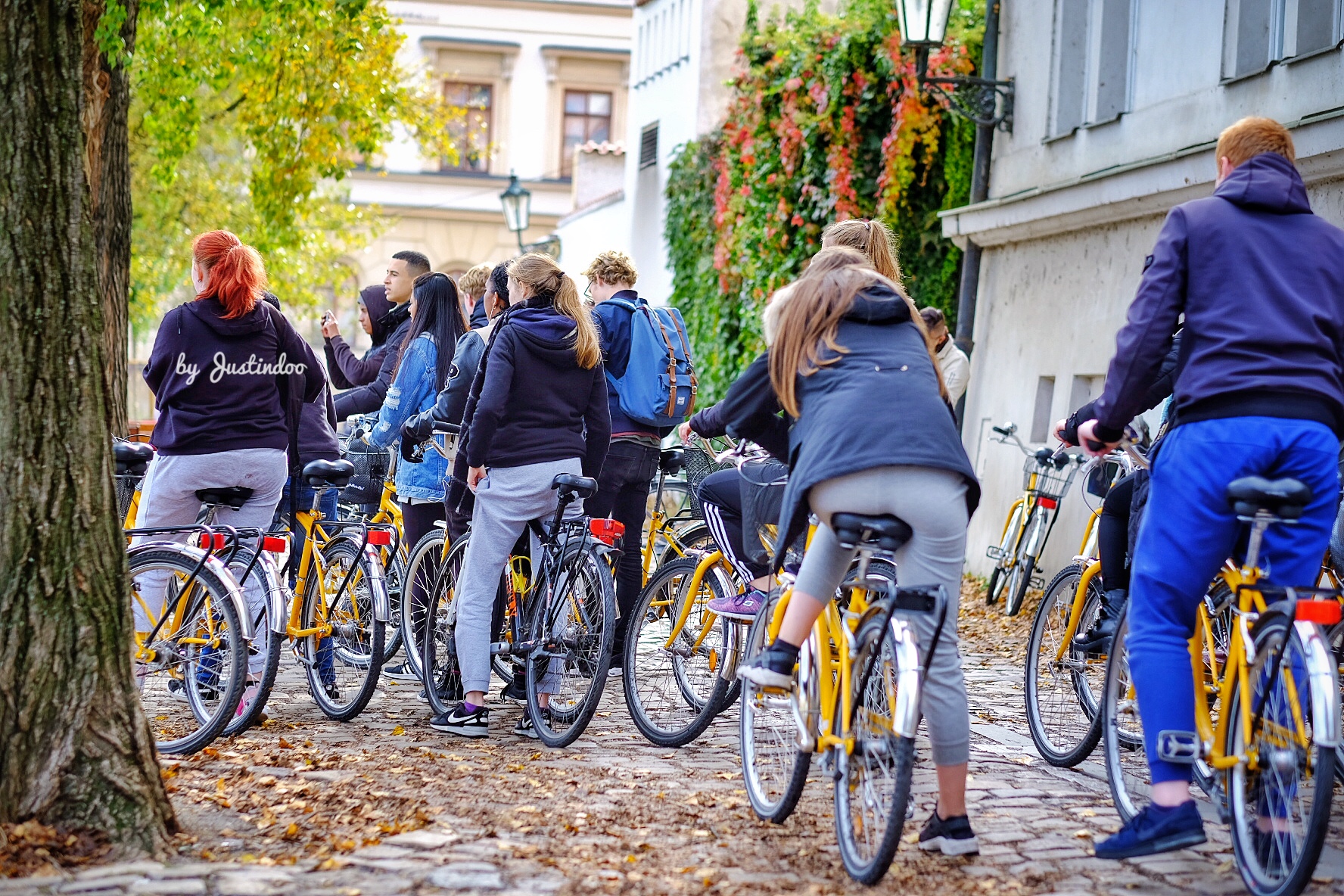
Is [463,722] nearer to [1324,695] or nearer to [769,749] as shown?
[769,749]

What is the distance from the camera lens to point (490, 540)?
6.62 meters

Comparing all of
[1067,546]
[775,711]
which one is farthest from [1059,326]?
[775,711]

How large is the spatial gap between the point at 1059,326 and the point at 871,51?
3.25 m

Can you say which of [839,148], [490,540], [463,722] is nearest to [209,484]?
[490,540]

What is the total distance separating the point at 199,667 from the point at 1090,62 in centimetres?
816

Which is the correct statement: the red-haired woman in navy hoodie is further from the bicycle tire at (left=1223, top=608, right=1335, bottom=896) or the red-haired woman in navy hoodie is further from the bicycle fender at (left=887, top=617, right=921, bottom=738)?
the bicycle tire at (left=1223, top=608, right=1335, bottom=896)

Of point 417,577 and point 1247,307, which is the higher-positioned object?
point 1247,307

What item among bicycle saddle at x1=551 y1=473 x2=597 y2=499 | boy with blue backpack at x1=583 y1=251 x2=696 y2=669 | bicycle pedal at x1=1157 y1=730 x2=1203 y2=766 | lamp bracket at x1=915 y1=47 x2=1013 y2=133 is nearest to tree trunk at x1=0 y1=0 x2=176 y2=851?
bicycle saddle at x1=551 y1=473 x2=597 y2=499

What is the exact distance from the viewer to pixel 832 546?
15.5 ft

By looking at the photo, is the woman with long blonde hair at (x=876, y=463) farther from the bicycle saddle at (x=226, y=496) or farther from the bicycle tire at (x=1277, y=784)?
the bicycle saddle at (x=226, y=496)

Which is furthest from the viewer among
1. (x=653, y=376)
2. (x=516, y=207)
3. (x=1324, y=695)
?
(x=516, y=207)

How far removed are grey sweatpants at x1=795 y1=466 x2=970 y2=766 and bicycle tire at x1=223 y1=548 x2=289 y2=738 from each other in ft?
8.26

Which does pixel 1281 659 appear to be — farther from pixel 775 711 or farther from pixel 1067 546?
pixel 1067 546

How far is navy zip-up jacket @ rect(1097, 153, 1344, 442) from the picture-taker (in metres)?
4.40
